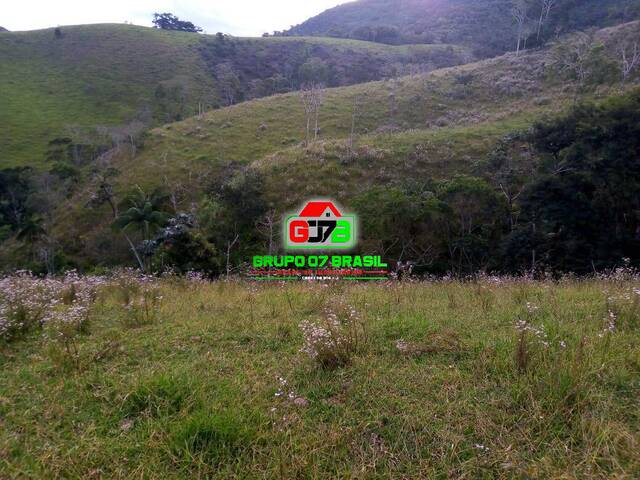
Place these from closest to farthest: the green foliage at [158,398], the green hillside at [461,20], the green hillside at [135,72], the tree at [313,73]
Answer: the green foliage at [158,398] → the green hillside at [461,20] → the green hillside at [135,72] → the tree at [313,73]

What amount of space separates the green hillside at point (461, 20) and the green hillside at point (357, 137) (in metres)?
11.8

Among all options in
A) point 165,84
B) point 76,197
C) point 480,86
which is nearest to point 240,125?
point 76,197

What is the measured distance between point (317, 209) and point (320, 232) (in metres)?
3.83

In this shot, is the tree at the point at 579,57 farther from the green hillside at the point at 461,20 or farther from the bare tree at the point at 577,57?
the green hillside at the point at 461,20

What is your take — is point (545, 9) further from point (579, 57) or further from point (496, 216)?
point (496, 216)

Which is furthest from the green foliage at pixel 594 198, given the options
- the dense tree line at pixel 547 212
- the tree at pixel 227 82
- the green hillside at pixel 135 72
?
the tree at pixel 227 82

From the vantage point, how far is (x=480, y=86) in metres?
34.3

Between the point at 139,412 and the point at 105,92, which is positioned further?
the point at 105,92

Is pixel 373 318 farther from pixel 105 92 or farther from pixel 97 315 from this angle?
pixel 105 92

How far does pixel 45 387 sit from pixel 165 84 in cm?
5838

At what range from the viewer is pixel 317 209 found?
17234mm

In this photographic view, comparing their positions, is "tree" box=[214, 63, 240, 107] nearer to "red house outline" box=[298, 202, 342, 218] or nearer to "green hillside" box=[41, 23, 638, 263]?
"green hillside" box=[41, 23, 638, 263]

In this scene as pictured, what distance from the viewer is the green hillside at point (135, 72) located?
44.2 m

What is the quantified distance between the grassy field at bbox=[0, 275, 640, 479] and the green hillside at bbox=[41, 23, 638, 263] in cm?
1635
